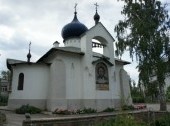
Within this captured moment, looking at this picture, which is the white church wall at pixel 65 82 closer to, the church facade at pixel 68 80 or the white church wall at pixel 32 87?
the church facade at pixel 68 80

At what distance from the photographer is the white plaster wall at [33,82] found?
2172cm

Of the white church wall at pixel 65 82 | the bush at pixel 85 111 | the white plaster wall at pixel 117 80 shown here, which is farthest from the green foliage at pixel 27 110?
the white plaster wall at pixel 117 80

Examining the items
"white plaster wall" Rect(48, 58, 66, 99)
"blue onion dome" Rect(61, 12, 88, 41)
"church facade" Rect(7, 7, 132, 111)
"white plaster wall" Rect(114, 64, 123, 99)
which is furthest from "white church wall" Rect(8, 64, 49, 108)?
"white plaster wall" Rect(114, 64, 123, 99)

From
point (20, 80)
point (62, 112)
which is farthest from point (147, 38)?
point (20, 80)

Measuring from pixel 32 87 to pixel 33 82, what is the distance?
49 centimetres

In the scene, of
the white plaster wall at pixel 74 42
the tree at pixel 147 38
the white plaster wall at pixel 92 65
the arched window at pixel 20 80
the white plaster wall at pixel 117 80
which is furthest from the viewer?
the white plaster wall at pixel 74 42

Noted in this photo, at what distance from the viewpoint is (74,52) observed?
873 inches

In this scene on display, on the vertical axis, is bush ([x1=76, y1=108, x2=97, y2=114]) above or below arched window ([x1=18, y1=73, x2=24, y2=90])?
below

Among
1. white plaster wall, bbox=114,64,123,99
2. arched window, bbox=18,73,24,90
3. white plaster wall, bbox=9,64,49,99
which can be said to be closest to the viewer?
white plaster wall, bbox=9,64,49,99

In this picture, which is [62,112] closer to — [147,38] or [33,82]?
[33,82]

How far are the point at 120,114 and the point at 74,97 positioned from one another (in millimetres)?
13967

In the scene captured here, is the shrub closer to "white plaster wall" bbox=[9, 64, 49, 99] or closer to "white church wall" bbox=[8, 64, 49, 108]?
"white church wall" bbox=[8, 64, 49, 108]

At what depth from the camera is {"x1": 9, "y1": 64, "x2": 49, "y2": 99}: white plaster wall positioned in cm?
2172

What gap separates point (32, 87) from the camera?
71.5 feet
